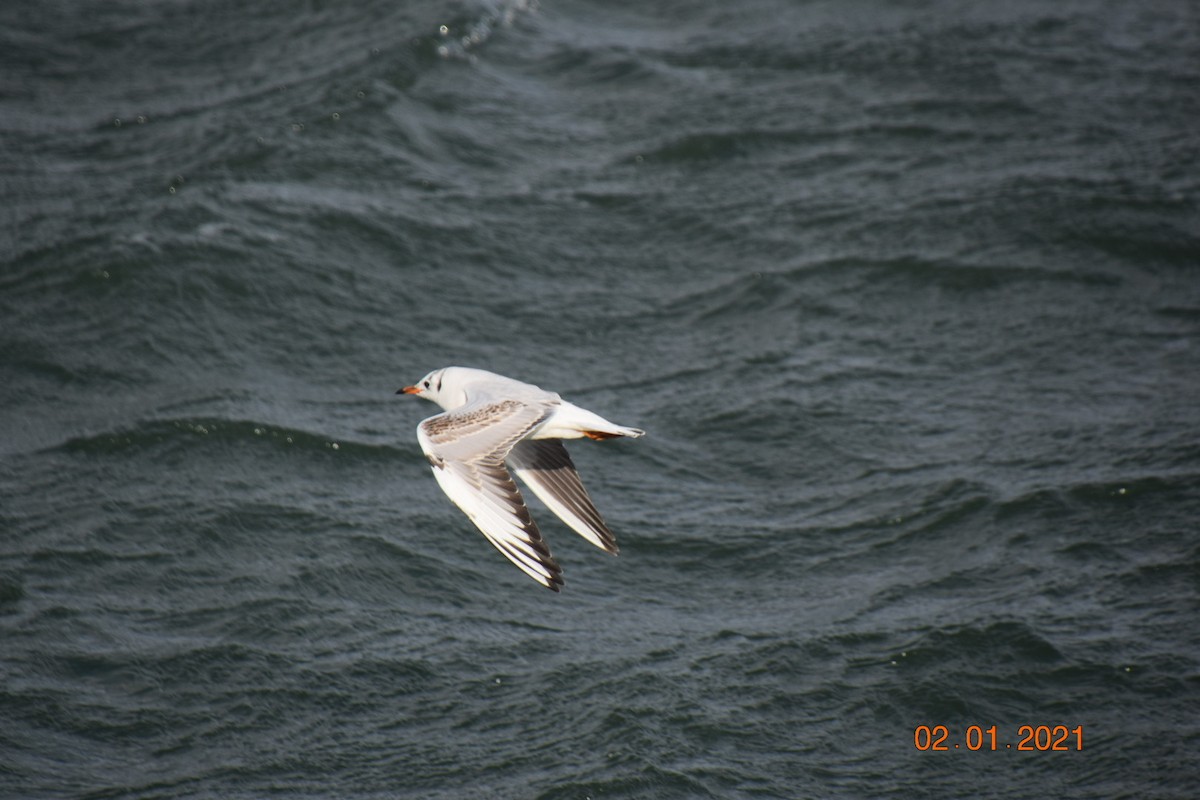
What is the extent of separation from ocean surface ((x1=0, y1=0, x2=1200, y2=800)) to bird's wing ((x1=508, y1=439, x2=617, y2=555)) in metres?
1.22

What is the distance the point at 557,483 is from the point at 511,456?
0.86 ft

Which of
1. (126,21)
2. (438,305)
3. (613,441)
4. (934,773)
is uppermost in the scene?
(126,21)

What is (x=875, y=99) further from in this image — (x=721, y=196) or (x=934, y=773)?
(x=934, y=773)

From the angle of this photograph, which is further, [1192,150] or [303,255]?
[1192,150]

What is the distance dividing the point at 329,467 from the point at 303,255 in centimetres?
255

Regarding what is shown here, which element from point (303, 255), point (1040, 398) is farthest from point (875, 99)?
point (303, 255)

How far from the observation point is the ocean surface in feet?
25.4

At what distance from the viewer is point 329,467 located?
9.75m
